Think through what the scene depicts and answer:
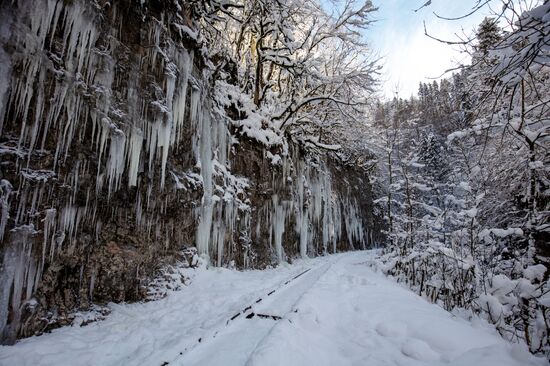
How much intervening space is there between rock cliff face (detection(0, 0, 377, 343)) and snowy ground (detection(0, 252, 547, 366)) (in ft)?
2.42

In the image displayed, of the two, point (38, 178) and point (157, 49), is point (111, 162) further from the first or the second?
point (157, 49)

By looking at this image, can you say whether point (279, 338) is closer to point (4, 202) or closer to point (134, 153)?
point (4, 202)

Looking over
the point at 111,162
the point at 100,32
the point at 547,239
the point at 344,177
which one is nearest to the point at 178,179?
the point at 111,162

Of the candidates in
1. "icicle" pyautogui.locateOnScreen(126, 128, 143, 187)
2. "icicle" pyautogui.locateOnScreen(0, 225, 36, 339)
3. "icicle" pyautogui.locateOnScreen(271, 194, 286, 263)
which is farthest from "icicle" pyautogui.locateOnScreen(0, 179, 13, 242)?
"icicle" pyautogui.locateOnScreen(271, 194, 286, 263)

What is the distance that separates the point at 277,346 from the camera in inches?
120

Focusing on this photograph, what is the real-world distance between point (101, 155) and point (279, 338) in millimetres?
4199

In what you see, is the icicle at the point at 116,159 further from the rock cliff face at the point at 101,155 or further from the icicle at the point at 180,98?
the icicle at the point at 180,98

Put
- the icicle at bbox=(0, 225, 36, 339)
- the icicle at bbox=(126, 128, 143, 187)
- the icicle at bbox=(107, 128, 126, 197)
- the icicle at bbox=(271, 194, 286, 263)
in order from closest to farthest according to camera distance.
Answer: the icicle at bbox=(0, 225, 36, 339)
the icicle at bbox=(107, 128, 126, 197)
the icicle at bbox=(126, 128, 143, 187)
the icicle at bbox=(271, 194, 286, 263)

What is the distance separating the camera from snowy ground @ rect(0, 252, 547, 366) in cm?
→ 293

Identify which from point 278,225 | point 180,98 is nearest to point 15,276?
point 180,98

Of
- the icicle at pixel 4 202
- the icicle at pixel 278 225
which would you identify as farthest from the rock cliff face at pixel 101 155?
the icicle at pixel 278 225

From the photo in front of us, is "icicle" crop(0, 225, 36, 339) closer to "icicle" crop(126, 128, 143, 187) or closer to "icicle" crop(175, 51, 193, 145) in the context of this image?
"icicle" crop(126, 128, 143, 187)

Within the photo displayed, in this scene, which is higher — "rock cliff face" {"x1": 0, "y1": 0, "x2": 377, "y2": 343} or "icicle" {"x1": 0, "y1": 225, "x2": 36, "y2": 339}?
"rock cliff face" {"x1": 0, "y1": 0, "x2": 377, "y2": 343}

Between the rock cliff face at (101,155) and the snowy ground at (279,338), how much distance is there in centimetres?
74
